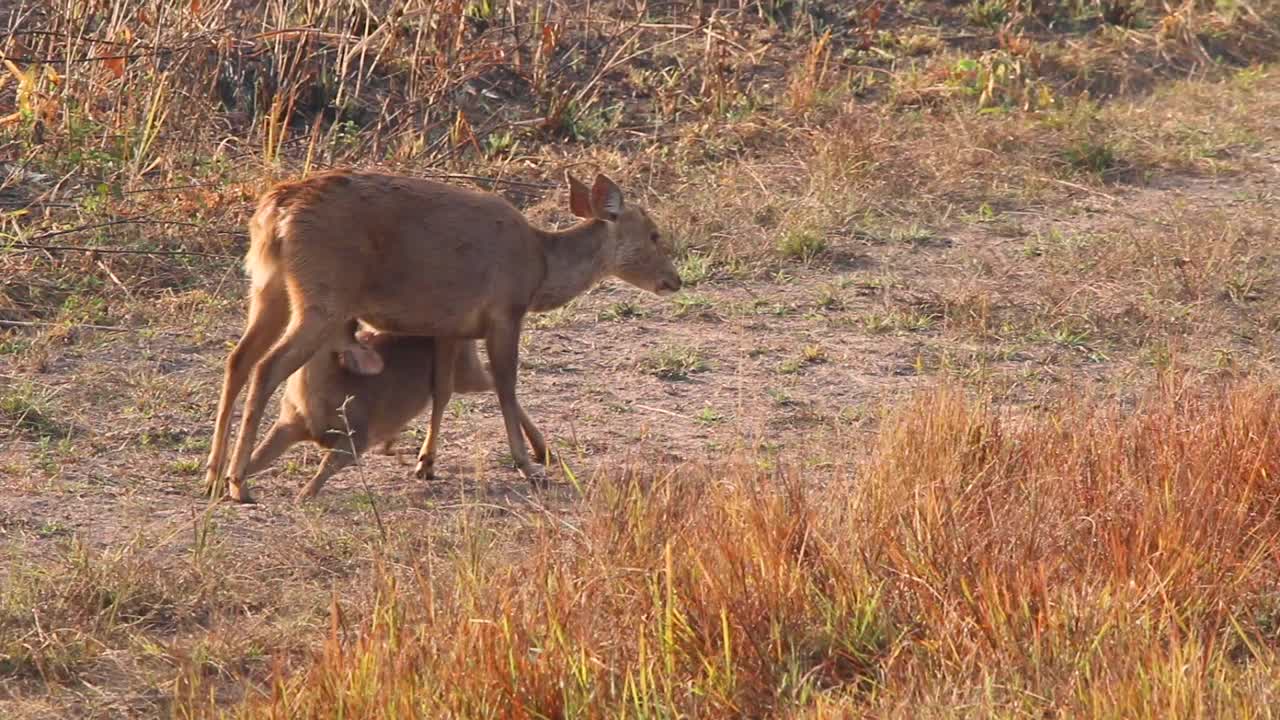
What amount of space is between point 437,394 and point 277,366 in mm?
705

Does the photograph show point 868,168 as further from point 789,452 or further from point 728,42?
point 789,452

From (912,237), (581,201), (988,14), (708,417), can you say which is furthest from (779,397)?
(988,14)

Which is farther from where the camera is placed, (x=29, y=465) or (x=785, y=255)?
(x=785, y=255)

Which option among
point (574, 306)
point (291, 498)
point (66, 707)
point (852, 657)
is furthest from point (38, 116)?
Answer: point (852, 657)

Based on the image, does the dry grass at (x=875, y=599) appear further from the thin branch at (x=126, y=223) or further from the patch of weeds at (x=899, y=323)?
the thin branch at (x=126, y=223)

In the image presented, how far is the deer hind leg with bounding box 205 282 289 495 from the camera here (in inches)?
273

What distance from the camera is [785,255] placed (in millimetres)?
9820

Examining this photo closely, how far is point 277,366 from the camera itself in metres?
6.85

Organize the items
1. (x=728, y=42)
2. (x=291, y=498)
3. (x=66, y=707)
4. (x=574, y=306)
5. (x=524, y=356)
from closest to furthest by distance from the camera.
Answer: (x=66, y=707) → (x=291, y=498) → (x=524, y=356) → (x=574, y=306) → (x=728, y=42)

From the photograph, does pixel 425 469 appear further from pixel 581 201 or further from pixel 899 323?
pixel 899 323

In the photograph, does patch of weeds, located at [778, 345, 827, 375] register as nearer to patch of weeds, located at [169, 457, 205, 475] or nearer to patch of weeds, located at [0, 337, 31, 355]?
patch of weeds, located at [169, 457, 205, 475]

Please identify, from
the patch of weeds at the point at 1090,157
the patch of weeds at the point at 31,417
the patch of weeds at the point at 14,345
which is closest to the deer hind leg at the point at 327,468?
the patch of weeds at the point at 31,417

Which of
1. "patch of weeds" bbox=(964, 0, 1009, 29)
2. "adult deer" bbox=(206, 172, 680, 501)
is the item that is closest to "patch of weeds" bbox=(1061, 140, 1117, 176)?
"patch of weeds" bbox=(964, 0, 1009, 29)

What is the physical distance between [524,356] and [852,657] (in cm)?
360
